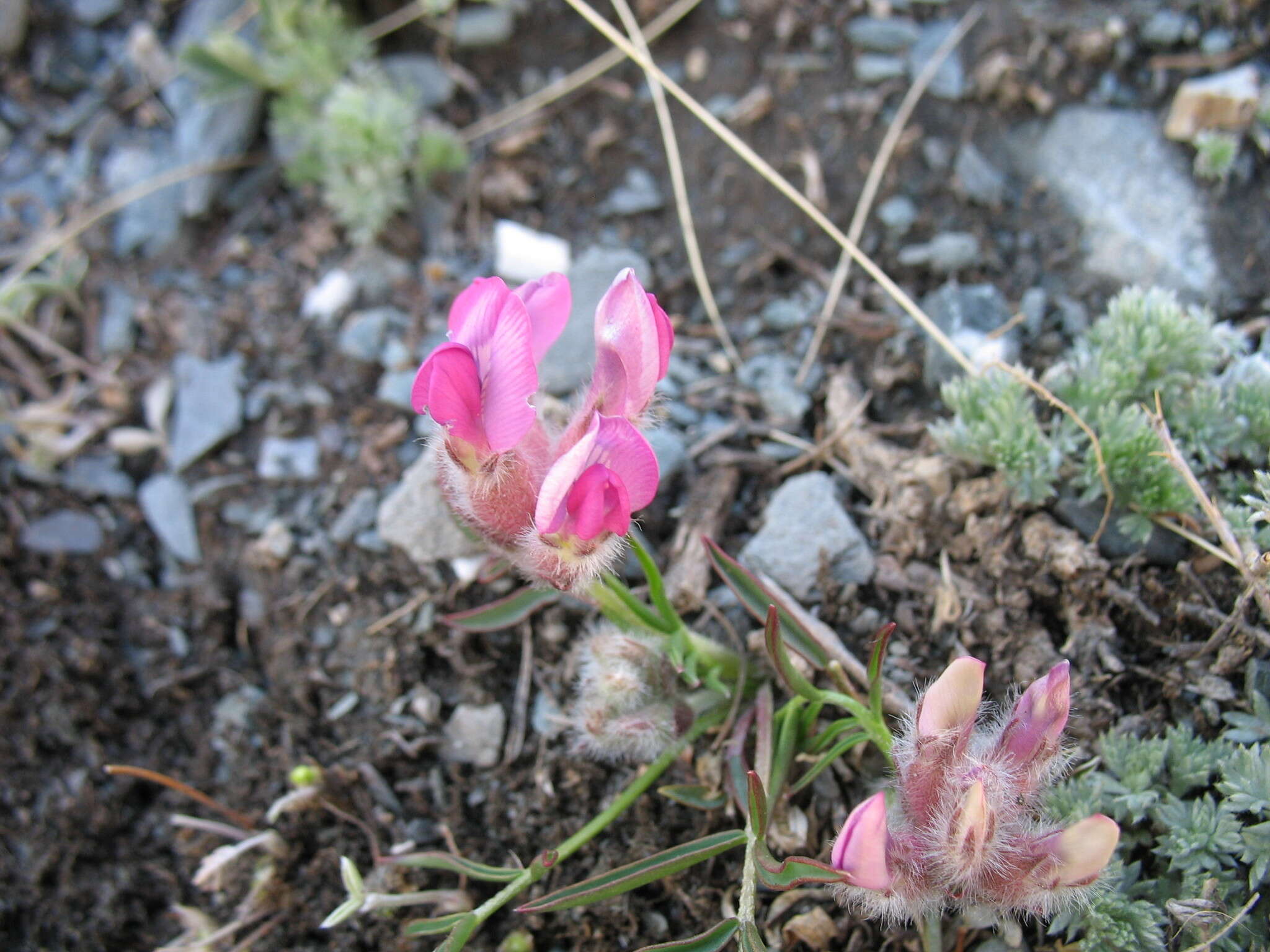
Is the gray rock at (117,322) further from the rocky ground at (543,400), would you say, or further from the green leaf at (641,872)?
the green leaf at (641,872)

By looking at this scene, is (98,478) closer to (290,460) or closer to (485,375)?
(290,460)

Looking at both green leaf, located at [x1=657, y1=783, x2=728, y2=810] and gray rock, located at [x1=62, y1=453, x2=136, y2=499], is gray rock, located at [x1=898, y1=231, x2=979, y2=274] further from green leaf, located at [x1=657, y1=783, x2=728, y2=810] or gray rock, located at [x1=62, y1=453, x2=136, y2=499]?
gray rock, located at [x1=62, y1=453, x2=136, y2=499]

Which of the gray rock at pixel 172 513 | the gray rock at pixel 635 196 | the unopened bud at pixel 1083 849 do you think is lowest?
the gray rock at pixel 172 513

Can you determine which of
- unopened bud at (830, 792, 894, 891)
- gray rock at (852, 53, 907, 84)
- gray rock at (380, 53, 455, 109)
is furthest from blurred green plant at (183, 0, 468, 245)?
unopened bud at (830, 792, 894, 891)

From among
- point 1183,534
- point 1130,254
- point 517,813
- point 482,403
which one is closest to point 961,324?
point 1130,254

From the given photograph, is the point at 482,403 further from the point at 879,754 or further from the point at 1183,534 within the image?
the point at 1183,534

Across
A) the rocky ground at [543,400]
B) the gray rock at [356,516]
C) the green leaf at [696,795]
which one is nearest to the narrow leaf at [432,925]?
the rocky ground at [543,400]

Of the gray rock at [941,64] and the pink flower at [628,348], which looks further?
the gray rock at [941,64]
